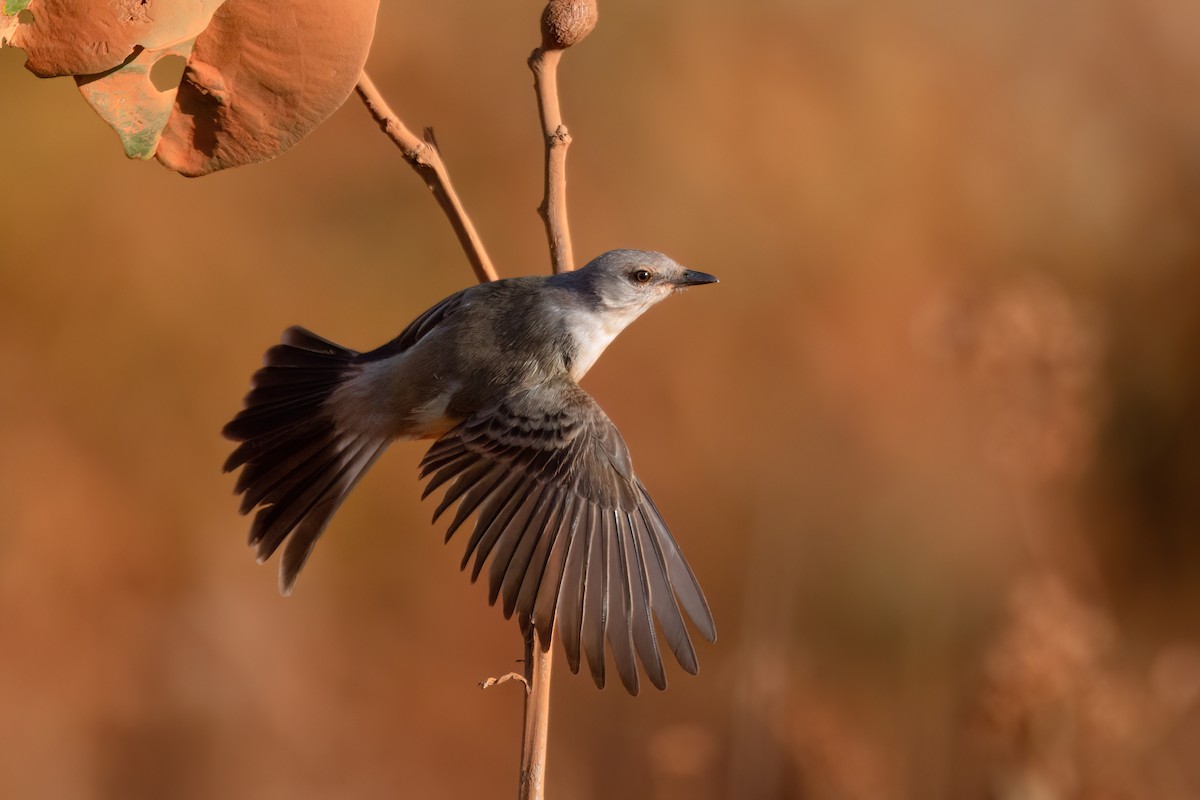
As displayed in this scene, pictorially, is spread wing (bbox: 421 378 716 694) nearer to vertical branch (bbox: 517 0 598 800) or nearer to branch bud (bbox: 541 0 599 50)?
vertical branch (bbox: 517 0 598 800)

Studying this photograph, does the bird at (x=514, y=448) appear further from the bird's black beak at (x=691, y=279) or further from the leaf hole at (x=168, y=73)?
the leaf hole at (x=168, y=73)

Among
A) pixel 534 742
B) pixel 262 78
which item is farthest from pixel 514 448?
pixel 262 78

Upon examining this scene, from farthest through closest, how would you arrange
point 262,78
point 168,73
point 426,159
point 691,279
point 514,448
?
point 691,279
point 514,448
point 168,73
point 426,159
point 262,78

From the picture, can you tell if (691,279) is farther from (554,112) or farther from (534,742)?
(534,742)

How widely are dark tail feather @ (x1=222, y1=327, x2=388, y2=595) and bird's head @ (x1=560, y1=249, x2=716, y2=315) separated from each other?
0.62 metres

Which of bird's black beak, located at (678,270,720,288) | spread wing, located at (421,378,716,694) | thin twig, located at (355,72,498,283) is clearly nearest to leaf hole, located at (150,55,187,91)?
thin twig, located at (355,72,498,283)

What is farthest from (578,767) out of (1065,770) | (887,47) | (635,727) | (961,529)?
(887,47)

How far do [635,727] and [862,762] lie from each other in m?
1.49

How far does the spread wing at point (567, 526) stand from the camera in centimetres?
233

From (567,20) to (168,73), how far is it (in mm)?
875

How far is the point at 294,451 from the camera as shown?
2.86 m

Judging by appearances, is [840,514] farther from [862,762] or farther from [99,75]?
[99,75]

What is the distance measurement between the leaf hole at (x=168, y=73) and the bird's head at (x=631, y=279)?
0.94 meters

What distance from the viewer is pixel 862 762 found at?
4.16 m
